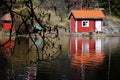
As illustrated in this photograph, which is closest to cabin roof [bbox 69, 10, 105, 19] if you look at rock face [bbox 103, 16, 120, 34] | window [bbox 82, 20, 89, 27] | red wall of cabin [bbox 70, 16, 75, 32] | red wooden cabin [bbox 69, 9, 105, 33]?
red wooden cabin [bbox 69, 9, 105, 33]

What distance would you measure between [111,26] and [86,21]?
4.50 m

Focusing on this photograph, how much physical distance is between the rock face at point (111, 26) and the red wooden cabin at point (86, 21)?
1286 millimetres

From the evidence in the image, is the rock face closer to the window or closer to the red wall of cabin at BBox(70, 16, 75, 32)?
the window

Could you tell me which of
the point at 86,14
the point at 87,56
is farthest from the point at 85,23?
the point at 87,56

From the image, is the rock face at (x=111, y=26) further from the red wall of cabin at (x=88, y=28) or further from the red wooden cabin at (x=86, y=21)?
the red wall of cabin at (x=88, y=28)

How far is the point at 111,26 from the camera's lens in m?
59.3

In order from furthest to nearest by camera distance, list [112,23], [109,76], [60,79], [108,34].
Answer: [112,23], [108,34], [109,76], [60,79]

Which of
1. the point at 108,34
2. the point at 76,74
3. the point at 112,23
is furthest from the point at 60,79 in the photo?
the point at 112,23

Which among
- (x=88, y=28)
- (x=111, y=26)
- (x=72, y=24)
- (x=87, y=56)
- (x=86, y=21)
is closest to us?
(x=87, y=56)

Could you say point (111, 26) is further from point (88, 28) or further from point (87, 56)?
point (87, 56)

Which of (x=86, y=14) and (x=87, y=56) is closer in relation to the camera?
(x=87, y=56)

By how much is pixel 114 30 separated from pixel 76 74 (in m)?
41.5

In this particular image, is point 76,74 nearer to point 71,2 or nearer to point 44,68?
point 44,68

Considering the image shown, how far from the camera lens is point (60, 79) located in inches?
660
